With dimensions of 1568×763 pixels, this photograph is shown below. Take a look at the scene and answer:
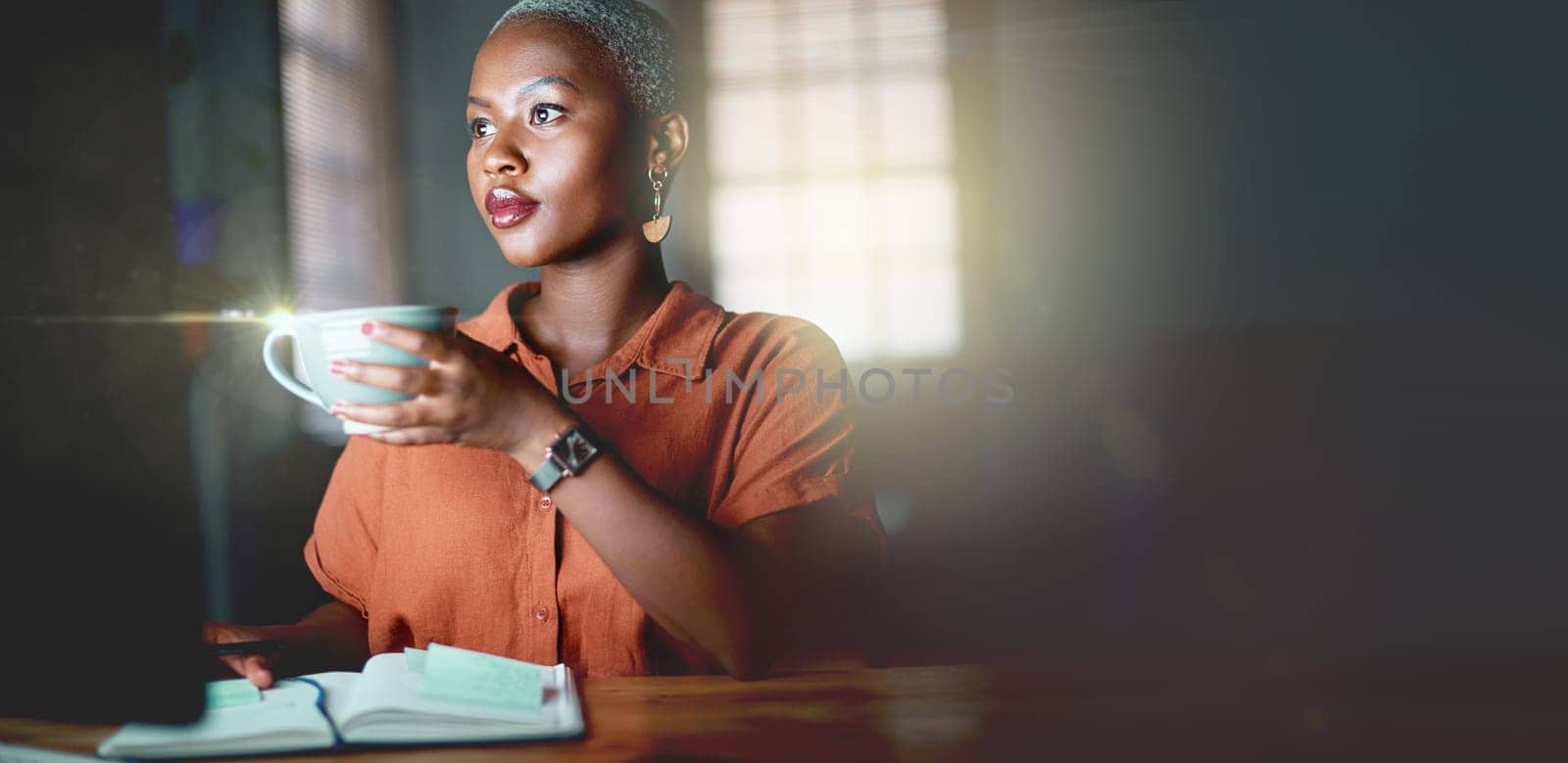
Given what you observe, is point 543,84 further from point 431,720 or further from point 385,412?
point 431,720

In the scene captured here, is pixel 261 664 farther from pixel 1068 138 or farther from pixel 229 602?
pixel 1068 138

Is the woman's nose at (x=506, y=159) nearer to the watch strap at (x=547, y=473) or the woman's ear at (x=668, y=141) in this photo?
the woman's ear at (x=668, y=141)

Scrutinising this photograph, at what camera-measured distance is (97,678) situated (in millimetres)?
610

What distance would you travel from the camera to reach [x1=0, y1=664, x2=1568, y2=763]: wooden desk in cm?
57

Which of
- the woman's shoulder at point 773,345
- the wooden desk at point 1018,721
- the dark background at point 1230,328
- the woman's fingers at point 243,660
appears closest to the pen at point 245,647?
A: the woman's fingers at point 243,660

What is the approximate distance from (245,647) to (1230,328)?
60.0 inches

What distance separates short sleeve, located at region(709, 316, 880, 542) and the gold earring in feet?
0.54

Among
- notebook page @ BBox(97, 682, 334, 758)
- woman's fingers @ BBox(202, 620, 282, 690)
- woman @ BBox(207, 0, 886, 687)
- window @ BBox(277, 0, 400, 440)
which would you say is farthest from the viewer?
window @ BBox(277, 0, 400, 440)

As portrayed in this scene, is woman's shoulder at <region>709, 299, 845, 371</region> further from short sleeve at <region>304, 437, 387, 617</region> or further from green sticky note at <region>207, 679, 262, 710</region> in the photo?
green sticky note at <region>207, 679, 262, 710</region>

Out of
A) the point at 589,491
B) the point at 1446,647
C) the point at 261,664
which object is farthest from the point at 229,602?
the point at 1446,647

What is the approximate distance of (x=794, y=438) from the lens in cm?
90

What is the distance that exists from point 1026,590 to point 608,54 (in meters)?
1.09

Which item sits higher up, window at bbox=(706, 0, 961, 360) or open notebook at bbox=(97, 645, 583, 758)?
window at bbox=(706, 0, 961, 360)

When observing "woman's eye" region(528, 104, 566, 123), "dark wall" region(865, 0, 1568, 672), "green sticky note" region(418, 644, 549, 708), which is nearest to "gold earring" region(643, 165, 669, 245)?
"woman's eye" region(528, 104, 566, 123)
